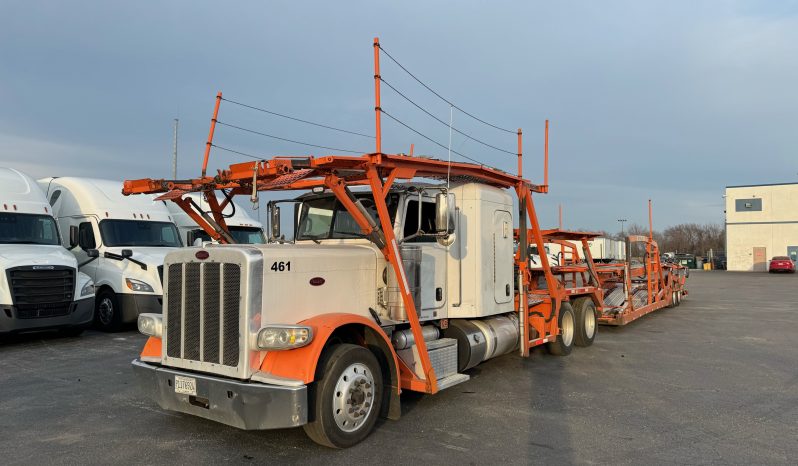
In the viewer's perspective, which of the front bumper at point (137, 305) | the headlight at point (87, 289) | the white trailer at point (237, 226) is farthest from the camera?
the white trailer at point (237, 226)

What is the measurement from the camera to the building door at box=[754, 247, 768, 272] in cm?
5088

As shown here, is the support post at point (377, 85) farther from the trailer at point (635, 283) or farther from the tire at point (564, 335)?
the trailer at point (635, 283)

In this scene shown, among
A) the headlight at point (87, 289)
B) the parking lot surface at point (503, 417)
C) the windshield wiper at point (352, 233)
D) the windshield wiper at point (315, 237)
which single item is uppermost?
the windshield wiper at point (352, 233)

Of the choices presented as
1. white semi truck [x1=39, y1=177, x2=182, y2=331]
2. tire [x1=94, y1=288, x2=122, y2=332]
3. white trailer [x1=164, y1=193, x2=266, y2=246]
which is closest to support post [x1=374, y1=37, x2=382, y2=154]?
white semi truck [x1=39, y1=177, x2=182, y2=331]

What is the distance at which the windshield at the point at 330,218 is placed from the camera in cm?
610

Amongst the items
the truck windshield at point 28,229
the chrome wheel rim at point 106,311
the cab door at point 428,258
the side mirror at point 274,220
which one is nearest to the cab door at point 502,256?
the cab door at point 428,258

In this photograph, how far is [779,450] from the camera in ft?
15.7

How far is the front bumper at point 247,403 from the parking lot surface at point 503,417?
0.39m

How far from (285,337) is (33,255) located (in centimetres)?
804

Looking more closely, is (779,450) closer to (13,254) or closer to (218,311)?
(218,311)

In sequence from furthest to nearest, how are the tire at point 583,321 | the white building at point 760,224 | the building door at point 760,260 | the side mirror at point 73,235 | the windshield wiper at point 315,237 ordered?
1. the building door at point 760,260
2. the white building at point 760,224
3. the side mirror at point 73,235
4. the tire at point 583,321
5. the windshield wiper at point 315,237

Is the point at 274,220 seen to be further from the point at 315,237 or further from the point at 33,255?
the point at 33,255

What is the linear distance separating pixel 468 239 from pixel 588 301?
420cm

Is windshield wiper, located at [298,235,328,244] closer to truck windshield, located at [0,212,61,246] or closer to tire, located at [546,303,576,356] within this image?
tire, located at [546,303,576,356]
